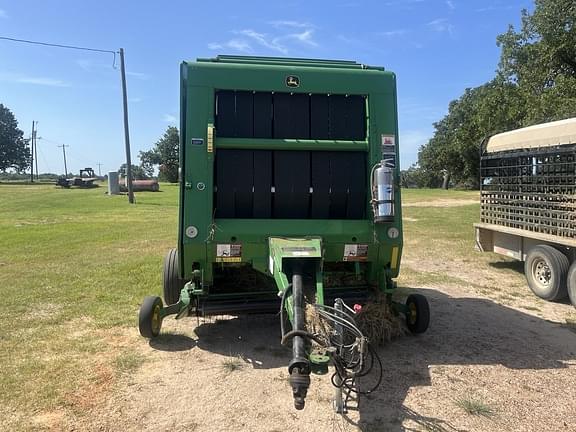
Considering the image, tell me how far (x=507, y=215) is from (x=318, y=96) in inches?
215

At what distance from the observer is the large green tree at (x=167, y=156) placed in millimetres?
61000

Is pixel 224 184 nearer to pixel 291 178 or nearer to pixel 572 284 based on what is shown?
pixel 291 178

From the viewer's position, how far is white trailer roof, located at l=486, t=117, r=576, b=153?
7.43 metres

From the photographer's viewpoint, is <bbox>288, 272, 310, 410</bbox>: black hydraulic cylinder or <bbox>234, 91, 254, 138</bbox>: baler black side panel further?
<bbox>234, 91, 254, 138</bbox>: baler black side panel

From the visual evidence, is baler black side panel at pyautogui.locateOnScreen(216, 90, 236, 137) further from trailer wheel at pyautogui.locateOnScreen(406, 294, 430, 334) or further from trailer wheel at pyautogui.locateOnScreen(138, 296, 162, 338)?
trailer wheel at pyautogui.locateOnScreen(406, 294, 430, 334)

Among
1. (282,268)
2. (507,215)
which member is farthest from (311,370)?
(507,215)

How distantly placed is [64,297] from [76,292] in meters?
0.30

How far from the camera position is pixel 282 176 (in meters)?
5.15

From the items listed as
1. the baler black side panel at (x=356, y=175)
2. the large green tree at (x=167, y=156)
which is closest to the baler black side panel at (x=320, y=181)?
the baler black side panel at (x=356, y=175)

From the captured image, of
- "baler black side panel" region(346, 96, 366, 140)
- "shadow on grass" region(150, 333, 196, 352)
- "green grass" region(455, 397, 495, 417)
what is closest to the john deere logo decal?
"baler black side panel" region(346, 96, 366, 140)

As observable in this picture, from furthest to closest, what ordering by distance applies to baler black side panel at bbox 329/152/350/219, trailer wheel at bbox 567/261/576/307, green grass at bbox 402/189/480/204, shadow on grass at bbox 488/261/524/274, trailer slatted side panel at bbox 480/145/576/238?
green grass at bbox 402/189/480/204, shadow on grass at bbox 488/261/524/274, trailer slatted side panel at bbox 480/145/576/238, trailer wheel at bbox 567/261/576/307, baler black side panel at bbox 329/152/350/219

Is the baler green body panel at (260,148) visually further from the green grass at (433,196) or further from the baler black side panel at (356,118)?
the green grass at (433,196)

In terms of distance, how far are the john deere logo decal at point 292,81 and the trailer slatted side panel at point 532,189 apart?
455cm

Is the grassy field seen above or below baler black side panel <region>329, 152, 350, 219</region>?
below
